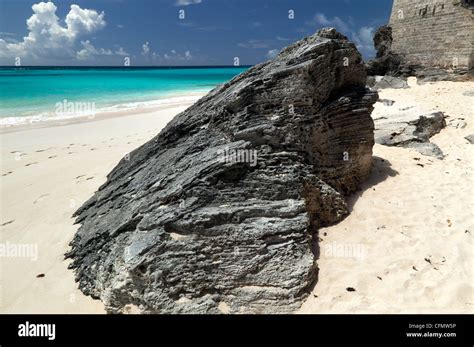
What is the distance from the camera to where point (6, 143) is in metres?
14.0

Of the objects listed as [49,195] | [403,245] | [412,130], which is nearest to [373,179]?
[403,245]

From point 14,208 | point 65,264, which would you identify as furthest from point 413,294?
point 14,208

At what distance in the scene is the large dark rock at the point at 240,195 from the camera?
427 cm

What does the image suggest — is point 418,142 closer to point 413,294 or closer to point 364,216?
point 364,216

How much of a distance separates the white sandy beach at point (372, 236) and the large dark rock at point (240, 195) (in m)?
0.32

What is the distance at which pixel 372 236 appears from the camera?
5266 mm

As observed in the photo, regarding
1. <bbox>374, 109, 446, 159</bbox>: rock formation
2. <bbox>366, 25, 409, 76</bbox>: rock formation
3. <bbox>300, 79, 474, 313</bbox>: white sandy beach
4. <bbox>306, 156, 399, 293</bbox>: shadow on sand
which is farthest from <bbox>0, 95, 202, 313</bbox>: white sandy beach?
<bbox>366, 25, 409, 76</bbox>: rock formation

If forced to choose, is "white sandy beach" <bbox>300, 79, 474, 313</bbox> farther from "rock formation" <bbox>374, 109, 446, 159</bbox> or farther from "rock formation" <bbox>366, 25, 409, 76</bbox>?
"rock formation" <bbox>366, 25, 409, 76</bbox>

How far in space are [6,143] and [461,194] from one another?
54.8ft

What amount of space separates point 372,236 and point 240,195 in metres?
2.35

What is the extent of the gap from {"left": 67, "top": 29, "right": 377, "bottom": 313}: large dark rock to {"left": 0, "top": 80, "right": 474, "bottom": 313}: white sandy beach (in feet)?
1.05

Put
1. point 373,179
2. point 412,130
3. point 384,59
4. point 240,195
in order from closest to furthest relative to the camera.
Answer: point 240,195 → point 373,179 → point 412,130 → point 384,59

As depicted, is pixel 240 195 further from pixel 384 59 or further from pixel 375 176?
pixel 384 59

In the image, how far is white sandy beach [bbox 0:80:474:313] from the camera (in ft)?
13.8
